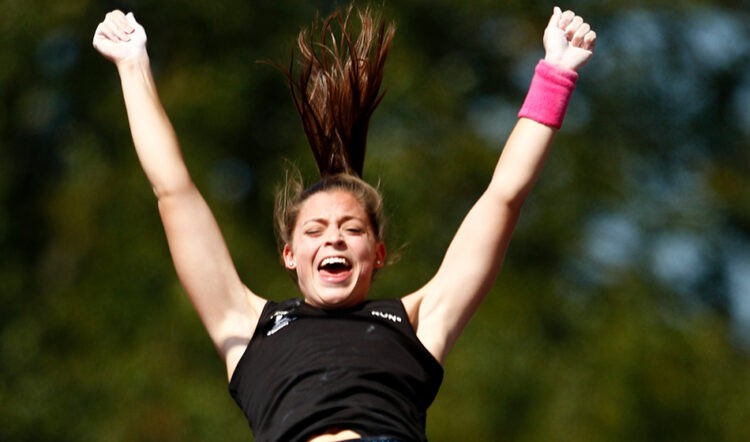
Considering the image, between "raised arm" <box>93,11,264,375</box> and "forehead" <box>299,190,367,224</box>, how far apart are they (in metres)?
0.28

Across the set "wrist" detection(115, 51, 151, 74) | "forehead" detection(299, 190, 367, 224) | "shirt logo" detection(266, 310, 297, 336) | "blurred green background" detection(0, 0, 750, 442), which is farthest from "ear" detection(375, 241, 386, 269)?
"blurred green background" detection(0, 0, 750, 442)

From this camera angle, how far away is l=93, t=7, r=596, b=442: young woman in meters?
6.04

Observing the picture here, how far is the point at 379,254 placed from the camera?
6.46m

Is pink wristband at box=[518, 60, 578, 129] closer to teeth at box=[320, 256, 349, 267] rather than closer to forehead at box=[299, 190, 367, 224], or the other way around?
forehead at box=[299, 190, 367, 224]

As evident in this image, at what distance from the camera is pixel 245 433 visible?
1432 centimetres

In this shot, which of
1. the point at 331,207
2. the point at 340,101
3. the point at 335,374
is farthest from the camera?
the point at 340,101

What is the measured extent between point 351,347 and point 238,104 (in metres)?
10.4

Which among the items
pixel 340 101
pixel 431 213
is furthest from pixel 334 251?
pixel 431 213

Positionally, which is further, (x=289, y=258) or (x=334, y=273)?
(x=289, y=258)

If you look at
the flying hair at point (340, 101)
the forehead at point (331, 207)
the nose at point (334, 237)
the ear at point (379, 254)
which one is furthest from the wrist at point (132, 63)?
the ear at point (379, 254)

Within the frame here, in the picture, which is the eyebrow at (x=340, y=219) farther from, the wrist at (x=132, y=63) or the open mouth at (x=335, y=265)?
the wrist at (x=132, y=63)

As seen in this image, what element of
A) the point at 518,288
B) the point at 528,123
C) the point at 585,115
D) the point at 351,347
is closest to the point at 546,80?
the point at 528,123

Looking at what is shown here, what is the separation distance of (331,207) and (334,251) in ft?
0.56

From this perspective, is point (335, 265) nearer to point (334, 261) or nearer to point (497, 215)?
point (334, 261)
